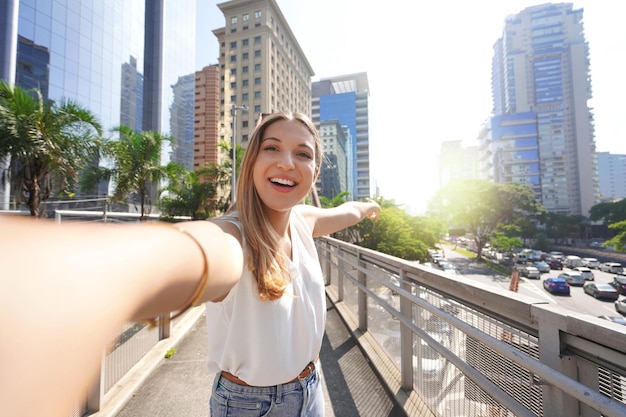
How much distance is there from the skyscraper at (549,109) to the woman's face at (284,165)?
96.9m

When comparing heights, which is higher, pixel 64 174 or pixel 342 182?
pixel 342 182

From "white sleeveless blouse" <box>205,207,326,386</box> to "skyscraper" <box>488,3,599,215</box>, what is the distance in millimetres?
96964

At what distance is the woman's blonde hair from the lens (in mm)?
1053

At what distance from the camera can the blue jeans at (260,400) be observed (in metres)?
1.11

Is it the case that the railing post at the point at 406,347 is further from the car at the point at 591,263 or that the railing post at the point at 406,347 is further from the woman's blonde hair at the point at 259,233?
the car at the point at 591,263

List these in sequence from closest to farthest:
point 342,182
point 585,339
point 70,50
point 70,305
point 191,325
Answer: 1. point 70,305
2. point 585,339
3. point 191,325
4. point 70,50
5. point 342,182

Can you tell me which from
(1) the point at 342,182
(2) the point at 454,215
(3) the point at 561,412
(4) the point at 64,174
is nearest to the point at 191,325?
(3) the point at 561,412

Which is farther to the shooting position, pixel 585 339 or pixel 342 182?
pixel 342 182

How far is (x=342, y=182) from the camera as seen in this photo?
316 feet

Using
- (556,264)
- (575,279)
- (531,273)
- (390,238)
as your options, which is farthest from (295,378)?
(556,264)

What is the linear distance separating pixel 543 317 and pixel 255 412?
1.16 meters

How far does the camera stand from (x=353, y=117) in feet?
332

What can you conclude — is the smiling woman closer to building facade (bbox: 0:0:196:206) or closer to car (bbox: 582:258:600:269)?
building facade (bbox: 0:0:196:206)

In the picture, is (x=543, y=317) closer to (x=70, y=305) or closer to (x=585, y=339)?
(x=585, y=339)
